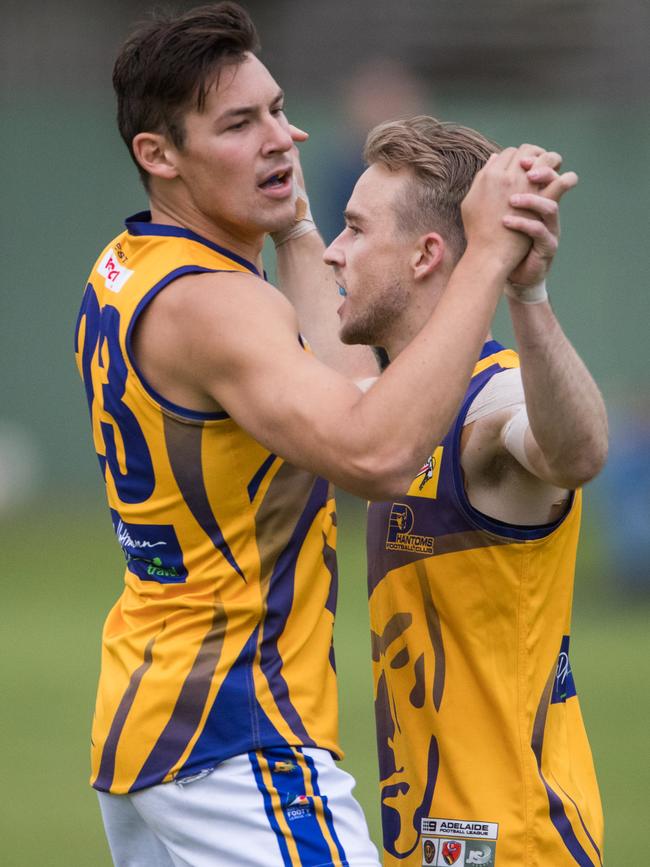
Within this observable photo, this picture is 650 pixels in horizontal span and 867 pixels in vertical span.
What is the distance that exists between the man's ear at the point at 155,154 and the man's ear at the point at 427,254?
2.09ft

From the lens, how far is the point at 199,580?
310 centimetres

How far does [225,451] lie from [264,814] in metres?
0.73

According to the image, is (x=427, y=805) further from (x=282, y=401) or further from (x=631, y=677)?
(x=631, y=677)

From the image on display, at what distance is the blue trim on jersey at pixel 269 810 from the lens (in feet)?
9.62

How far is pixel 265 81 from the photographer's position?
322cm

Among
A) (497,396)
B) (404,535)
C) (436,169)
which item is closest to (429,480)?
(404,535)

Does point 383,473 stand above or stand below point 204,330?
below

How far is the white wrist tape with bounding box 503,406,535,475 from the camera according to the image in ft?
10.1

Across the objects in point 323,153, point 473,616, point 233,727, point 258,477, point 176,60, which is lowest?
point 233,727

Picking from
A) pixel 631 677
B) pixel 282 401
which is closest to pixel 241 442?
pixel 282 401

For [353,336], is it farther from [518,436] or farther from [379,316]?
[518,436]

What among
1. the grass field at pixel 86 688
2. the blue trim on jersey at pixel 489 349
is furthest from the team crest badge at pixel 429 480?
the grass field at pixel 86 688

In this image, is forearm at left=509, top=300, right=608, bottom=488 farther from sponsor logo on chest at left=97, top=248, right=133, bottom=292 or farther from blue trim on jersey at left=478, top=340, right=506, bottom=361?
sponsor logo on chest at left=97, top=248, right=133, bottom=292

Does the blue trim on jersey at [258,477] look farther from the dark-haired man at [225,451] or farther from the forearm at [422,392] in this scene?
the forearm at [422,392]
